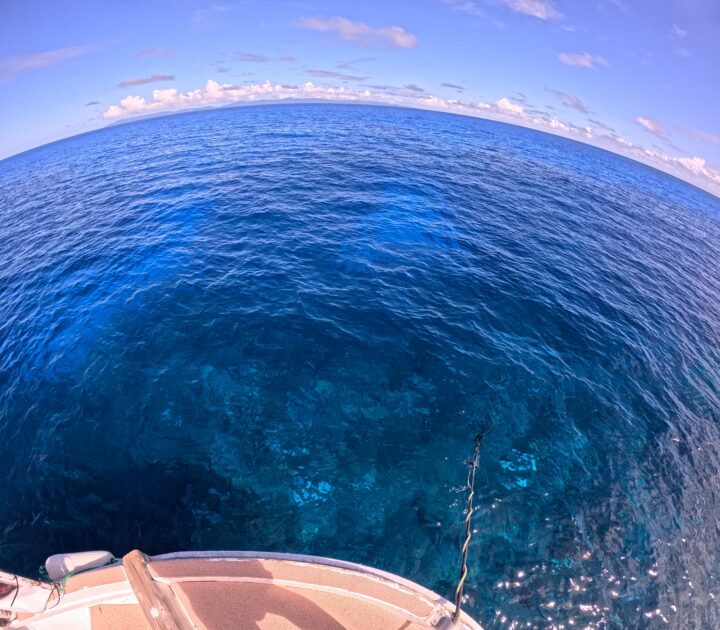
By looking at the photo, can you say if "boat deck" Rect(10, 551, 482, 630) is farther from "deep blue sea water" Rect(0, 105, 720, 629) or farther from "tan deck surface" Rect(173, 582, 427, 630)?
"deep blue sea water" Rect(0, 105, 720, 629)

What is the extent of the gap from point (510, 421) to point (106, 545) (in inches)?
800

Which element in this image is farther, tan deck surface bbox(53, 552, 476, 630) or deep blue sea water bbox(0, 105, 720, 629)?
deep blue sea water bbox(0, 105, 720, 629)

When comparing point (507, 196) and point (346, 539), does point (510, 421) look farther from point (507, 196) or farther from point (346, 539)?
point (507, 196)

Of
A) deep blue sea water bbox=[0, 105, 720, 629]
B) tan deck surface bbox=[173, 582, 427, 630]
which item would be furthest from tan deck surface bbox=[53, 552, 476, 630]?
deep blue sea water bbox=[0, 105, 720, 629]

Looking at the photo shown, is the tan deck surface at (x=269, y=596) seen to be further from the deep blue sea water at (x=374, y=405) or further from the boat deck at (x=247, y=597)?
the deep blue sea water at (x=374, y=405)

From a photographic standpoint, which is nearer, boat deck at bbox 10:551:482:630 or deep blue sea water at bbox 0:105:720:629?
boat deck at bbox 10:551:482:630

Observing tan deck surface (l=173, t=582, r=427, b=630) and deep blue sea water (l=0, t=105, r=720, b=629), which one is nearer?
tan deck surface (l=173, t=582, r=427, b=630)

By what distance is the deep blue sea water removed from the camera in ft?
40.9

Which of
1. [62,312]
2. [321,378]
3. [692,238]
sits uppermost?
[62,312]

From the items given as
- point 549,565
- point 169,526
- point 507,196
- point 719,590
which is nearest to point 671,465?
point 719,590

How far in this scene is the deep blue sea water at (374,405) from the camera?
12453 millimetres

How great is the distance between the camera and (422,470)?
14547 mm

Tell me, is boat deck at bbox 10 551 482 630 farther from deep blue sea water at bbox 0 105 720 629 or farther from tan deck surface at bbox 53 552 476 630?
deep blue sea water at bbox 0 105 720 629

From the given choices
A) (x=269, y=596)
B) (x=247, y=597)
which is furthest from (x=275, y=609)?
(x=247, y=597)
